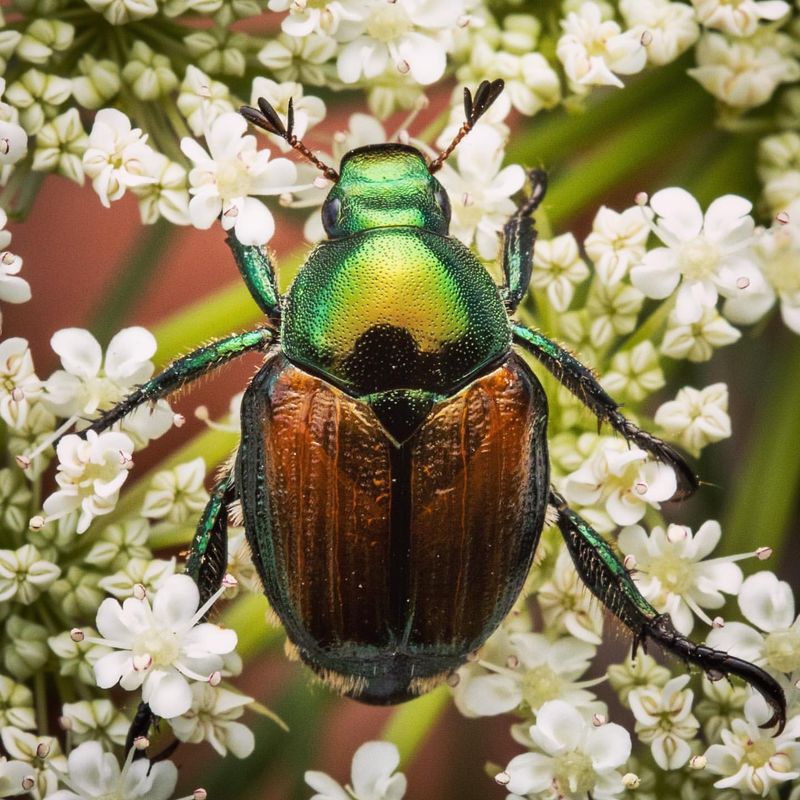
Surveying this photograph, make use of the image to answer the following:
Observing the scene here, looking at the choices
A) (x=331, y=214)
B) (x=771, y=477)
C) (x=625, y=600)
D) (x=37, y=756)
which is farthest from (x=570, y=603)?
(x=37, y=756)

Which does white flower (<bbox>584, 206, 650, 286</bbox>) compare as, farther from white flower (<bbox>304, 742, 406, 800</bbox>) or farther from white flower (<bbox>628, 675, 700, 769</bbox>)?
white flower (<bbox>304, 742, 406, 800</bbox>)

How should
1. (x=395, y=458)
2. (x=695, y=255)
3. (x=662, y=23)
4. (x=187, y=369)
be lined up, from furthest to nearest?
1. (x=662, y=23)
2. (x=695, y=255)
3. (x=187, y=369)
4. (x=395, y=458)

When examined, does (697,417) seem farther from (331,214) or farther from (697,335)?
(331,214)

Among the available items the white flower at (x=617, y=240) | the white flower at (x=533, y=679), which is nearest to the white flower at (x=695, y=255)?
the white flower at (x=617, y=240)

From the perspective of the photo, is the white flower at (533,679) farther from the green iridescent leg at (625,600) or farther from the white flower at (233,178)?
the white flower at (233,178)

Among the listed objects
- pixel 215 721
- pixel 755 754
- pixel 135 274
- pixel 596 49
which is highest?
pixel 596 49

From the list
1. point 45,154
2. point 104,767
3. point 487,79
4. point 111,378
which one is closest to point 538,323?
point 487,79
